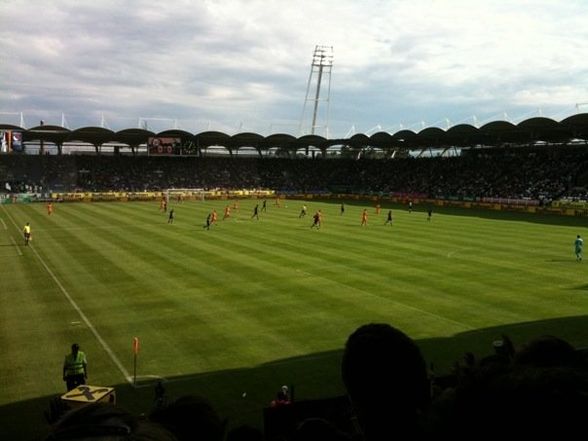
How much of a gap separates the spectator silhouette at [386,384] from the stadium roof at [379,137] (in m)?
76.5

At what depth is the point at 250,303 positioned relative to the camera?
23.1 metres

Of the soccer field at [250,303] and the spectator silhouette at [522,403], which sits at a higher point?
the spectator silhouette at [522,403]

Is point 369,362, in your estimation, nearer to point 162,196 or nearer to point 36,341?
point 36,341

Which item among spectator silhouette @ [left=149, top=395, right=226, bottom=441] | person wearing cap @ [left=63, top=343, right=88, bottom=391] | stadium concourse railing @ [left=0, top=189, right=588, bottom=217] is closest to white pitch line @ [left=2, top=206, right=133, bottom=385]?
person wearing cap @ [left=63, top=343, right=88, bottom=391]

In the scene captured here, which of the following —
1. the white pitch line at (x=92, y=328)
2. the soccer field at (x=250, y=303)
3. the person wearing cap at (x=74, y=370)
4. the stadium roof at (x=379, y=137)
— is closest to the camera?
the person wearing cap at (x=74, y=370)

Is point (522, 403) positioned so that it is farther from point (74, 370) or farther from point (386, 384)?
point (74, 370)

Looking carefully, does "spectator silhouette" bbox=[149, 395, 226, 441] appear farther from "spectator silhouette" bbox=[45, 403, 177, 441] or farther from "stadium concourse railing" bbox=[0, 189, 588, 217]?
"stadium concourse railing" bbox=[0, 189, 588, 217]

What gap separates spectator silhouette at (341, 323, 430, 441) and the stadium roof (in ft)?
251

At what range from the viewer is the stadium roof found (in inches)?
3105

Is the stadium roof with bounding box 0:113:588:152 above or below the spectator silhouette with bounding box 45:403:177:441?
above

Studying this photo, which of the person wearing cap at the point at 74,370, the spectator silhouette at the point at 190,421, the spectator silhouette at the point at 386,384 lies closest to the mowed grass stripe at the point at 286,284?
the person wearing cap at the point at 74,370

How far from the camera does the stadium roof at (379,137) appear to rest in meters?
78.9

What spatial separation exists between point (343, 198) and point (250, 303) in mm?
77715

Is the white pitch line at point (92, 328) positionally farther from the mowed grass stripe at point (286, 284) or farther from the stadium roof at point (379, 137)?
the stadium roof at point (379, 137)
